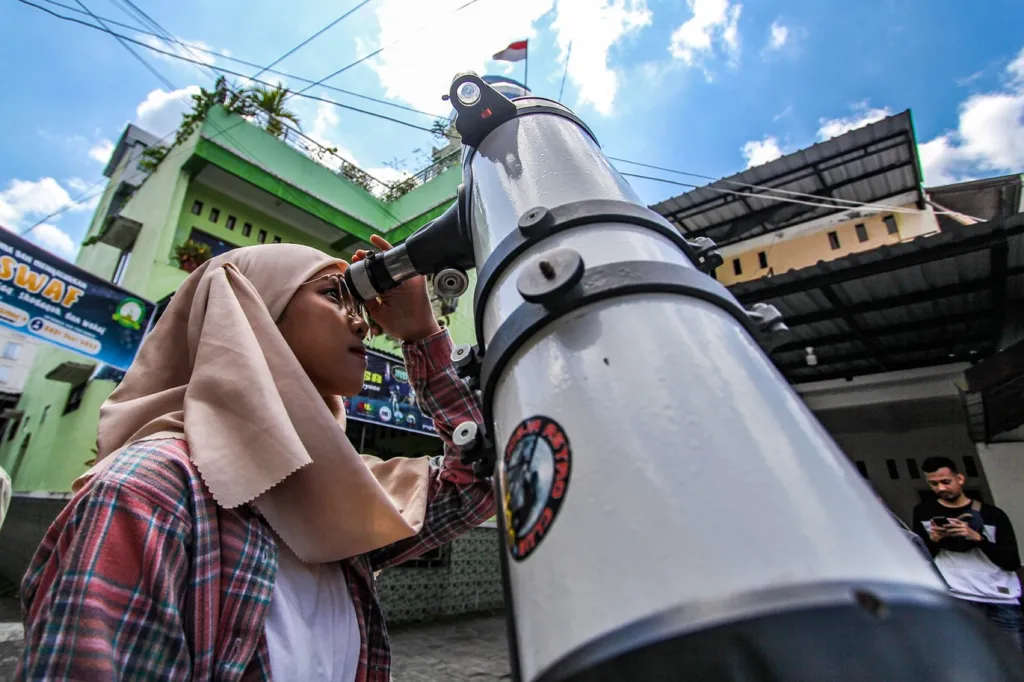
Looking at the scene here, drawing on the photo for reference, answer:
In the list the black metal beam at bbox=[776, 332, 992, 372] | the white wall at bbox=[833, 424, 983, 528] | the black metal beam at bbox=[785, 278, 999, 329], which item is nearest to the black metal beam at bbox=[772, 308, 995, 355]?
the black metal beam at bbox=[785, 278, 999, 329]

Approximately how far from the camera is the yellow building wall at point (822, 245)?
8.89m

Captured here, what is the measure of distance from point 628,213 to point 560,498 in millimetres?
378

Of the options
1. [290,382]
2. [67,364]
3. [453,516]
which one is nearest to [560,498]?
[290,382]

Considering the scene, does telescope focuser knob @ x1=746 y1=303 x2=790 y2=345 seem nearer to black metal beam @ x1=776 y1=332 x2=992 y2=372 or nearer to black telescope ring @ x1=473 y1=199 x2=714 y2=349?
black telescope ring @ x1=473 y1=199 x2=714 y2=349

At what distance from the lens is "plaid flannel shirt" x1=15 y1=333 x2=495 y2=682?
0.64 m

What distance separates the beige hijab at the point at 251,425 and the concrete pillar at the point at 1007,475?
733cm

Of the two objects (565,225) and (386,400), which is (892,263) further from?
(386,400)

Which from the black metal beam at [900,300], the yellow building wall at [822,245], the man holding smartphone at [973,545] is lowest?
the man holding smartphone at [973,545]

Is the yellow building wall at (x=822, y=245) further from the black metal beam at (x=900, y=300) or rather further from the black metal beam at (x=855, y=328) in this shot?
the black metal beam at (x=900, y=300)

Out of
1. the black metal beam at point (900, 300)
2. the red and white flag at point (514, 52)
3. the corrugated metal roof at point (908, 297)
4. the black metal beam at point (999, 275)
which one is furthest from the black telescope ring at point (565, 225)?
the red and white flag at point (514, 52)

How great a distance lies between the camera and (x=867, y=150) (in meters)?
8.09

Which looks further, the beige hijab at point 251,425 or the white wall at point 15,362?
the white wall at point 15,362

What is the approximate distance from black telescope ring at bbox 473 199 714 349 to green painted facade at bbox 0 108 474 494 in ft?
23.7

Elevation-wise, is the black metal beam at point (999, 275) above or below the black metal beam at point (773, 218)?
below
